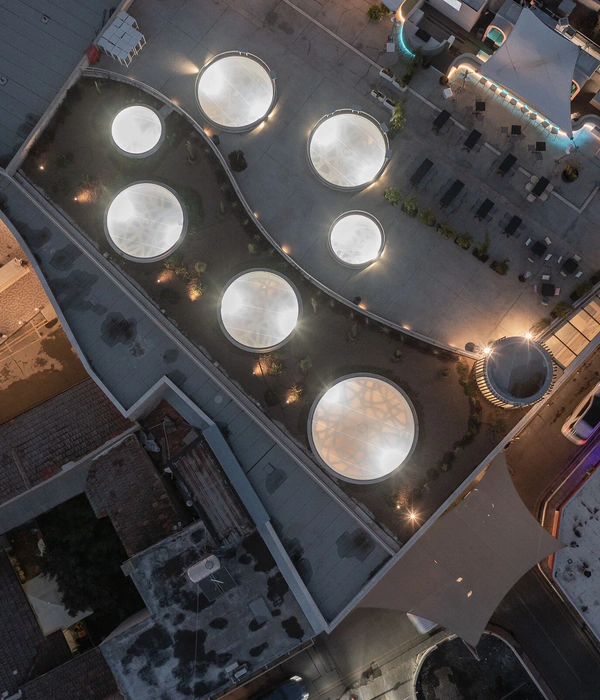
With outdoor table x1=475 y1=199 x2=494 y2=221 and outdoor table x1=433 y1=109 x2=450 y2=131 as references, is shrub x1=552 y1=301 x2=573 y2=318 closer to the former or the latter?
outdoor table x1=475 y1=199 x2=494 y2=221

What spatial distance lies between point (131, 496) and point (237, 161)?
29.0m

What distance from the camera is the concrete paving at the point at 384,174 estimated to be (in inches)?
1411

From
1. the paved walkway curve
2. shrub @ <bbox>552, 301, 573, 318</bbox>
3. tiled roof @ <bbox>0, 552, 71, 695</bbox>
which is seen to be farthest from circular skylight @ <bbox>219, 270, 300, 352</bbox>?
tiled roof @ <bbox>0, 552, 71, 695</bbox>

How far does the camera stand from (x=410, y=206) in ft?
116

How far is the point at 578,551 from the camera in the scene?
41.4 m

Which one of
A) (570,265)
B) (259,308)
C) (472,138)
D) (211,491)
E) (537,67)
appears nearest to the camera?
(211,491)

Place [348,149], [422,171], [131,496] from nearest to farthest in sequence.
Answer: [422,171] → [348,149] → [131,496]

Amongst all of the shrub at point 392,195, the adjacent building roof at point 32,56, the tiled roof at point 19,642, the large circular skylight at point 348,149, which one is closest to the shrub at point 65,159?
the adjacent building roof at point 32,56

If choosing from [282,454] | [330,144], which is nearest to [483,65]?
[330,144]

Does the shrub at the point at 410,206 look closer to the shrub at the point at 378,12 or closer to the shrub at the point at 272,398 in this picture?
the shrub at the point at 378,12

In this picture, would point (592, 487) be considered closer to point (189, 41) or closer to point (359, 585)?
point (359, 585)

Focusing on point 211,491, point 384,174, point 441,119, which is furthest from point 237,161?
point 211,491

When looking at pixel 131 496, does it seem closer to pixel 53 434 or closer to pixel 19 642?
pixel 53 434

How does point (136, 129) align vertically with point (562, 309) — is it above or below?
above
